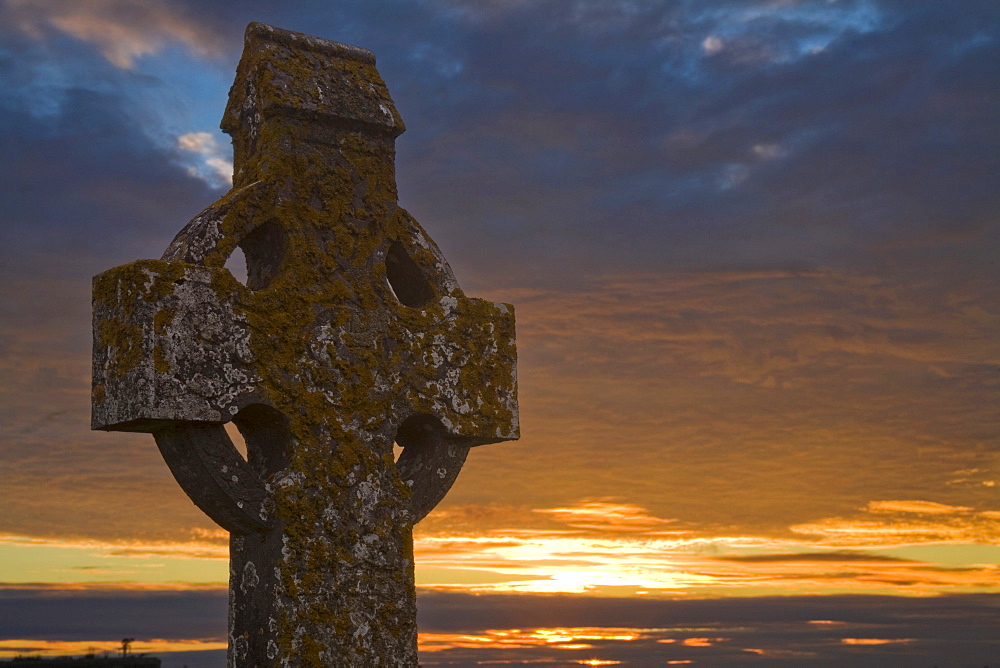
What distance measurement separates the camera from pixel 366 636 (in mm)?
6297

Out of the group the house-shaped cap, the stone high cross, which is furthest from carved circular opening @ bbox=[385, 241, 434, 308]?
the house-shaped cap

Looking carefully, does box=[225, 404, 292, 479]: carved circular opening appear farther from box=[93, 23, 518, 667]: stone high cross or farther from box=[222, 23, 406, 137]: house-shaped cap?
box=[222, 23, 406, 137]: house-shaped cap

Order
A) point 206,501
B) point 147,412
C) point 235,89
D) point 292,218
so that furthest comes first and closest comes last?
point 235,89 < point 292,218 < point 206,501 < point 147,412

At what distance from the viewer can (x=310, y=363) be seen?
643cm

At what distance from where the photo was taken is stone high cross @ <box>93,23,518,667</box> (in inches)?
239

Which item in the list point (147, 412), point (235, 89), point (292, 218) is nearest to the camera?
point (147, 412)

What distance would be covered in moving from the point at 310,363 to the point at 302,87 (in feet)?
5.52

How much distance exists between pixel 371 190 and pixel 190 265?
4.35 ft

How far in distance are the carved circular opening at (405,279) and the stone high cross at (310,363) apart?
0.01 meters

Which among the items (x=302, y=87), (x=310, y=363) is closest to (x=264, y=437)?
(x=310, y=363)

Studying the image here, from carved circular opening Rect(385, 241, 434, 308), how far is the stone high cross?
0.01 metres

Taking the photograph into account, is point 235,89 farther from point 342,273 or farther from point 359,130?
point 342,273

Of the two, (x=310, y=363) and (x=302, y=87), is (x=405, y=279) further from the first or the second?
(x=302, y=87)

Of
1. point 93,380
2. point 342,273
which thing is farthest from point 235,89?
point 93,380
